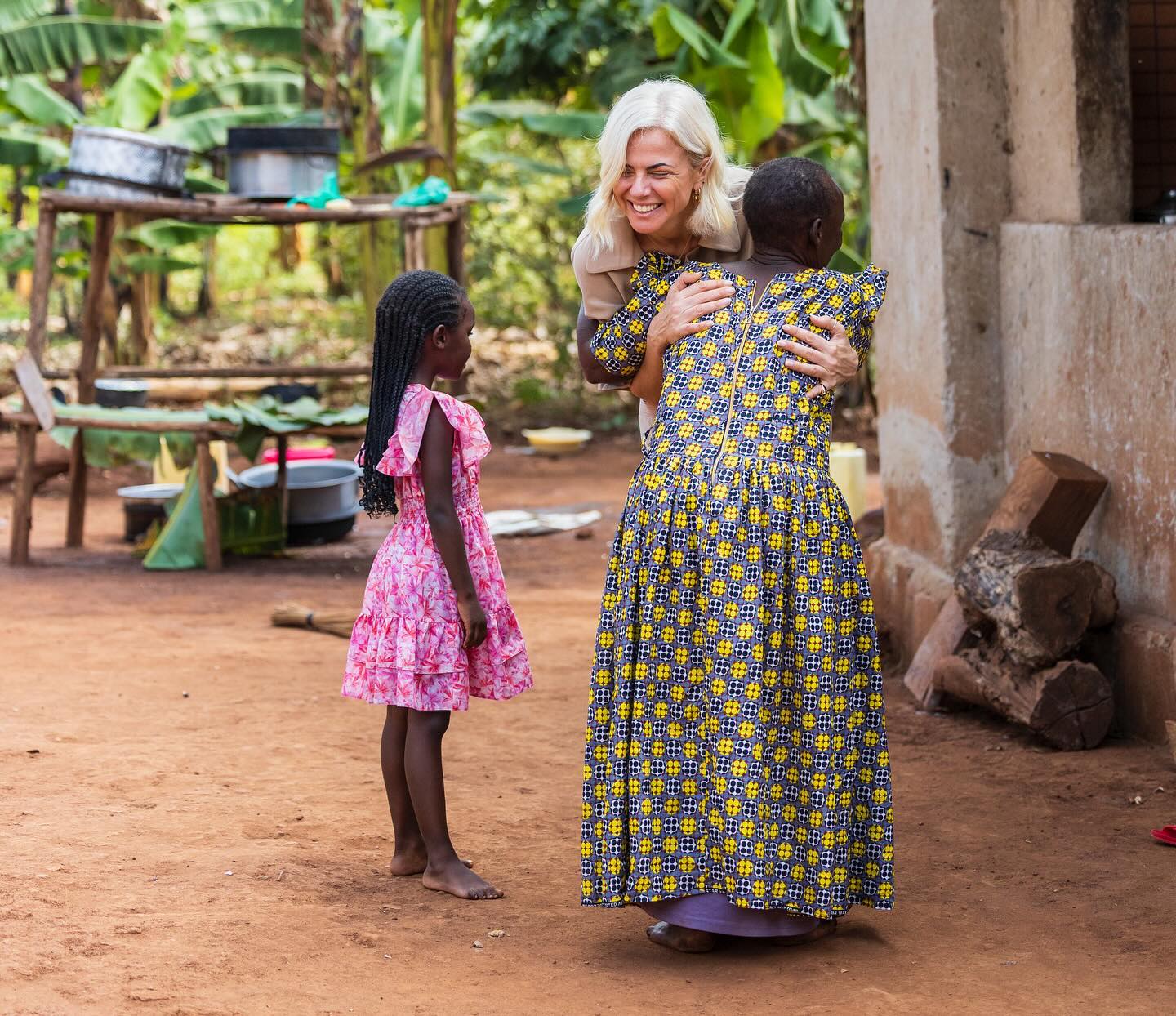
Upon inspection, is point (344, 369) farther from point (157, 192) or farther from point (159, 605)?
point (159, 605)

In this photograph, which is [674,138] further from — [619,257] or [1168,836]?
[1168,836]

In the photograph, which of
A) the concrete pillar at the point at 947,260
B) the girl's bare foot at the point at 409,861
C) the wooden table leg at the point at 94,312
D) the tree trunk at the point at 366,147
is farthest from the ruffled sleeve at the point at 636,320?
the tree trunk at the point at 366,147

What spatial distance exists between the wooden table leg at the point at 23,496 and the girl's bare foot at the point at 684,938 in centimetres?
554

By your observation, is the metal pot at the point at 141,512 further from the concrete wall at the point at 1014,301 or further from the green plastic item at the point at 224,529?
the concrete wall at the point at 1014,301

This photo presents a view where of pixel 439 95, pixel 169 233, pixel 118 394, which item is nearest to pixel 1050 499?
pixel 118 394

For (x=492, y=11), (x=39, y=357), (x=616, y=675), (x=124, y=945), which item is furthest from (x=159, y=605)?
(x=492, y=11)

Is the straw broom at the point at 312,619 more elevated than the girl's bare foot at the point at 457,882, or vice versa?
the straw broom at the point at 312,619

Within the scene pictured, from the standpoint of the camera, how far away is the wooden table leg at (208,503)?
724cm

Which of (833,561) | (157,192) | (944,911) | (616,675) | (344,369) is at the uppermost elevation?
(157,192)

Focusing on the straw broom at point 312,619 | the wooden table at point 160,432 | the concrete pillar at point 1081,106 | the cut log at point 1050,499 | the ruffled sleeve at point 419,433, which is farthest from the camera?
the wooden table at point 160,432

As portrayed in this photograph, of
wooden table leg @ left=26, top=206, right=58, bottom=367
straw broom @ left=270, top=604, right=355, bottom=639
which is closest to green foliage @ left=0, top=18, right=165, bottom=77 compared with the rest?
wooden table leg @ left=26, top=206, right=58, bottom=367

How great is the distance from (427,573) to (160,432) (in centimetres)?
437

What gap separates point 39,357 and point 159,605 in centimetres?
179

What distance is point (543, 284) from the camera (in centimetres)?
1386
